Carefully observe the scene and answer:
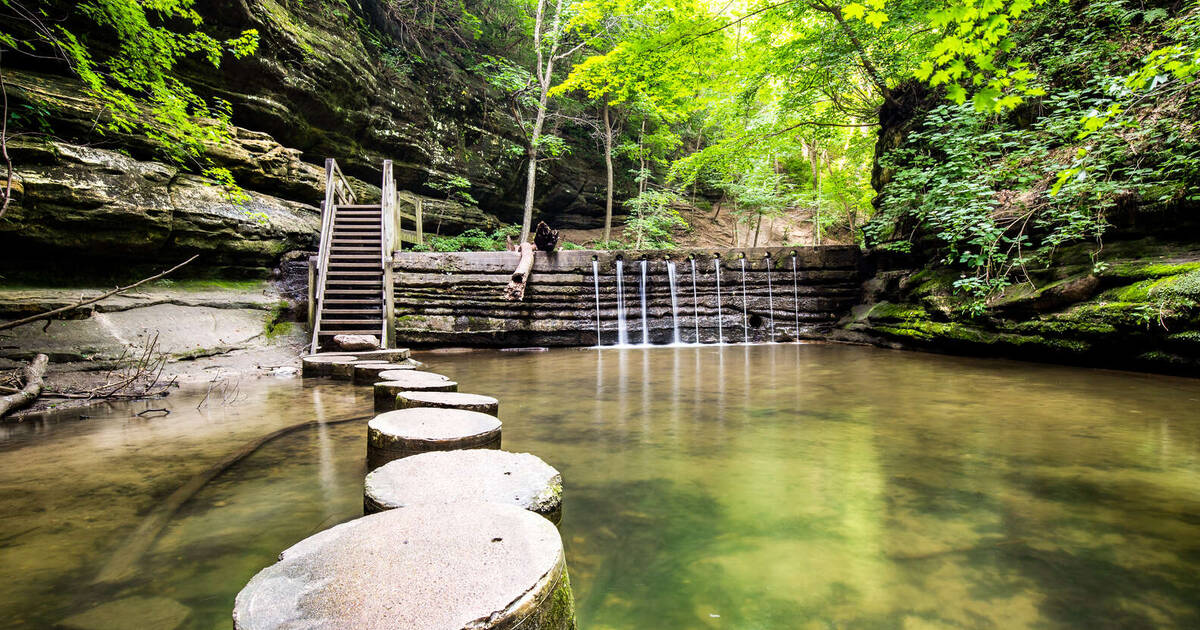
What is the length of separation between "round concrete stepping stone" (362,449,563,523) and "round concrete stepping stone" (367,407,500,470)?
9.2 inches

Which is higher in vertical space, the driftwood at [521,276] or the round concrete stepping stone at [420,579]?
the driftwood at [521,276]

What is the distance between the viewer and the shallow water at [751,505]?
1641mm

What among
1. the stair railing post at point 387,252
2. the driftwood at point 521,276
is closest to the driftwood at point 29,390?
the stair railing post at point 387,252

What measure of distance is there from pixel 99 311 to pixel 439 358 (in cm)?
479

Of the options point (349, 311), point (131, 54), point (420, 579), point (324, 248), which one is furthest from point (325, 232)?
point (420, 579)

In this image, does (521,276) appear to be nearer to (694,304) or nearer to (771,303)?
(694,304)

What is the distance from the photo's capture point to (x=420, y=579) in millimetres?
1126

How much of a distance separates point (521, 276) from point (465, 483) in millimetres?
7307

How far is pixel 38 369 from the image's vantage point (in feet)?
16.4

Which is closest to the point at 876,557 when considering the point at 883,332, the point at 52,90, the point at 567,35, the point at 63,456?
the point at 63,456

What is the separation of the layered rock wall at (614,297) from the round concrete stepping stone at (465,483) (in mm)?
7859

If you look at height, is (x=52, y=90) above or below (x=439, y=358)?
above

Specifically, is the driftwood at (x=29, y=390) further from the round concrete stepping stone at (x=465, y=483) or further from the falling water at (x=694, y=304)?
the falling water at (x=694, y=304)

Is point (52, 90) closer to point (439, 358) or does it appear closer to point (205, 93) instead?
point (205, 93)
